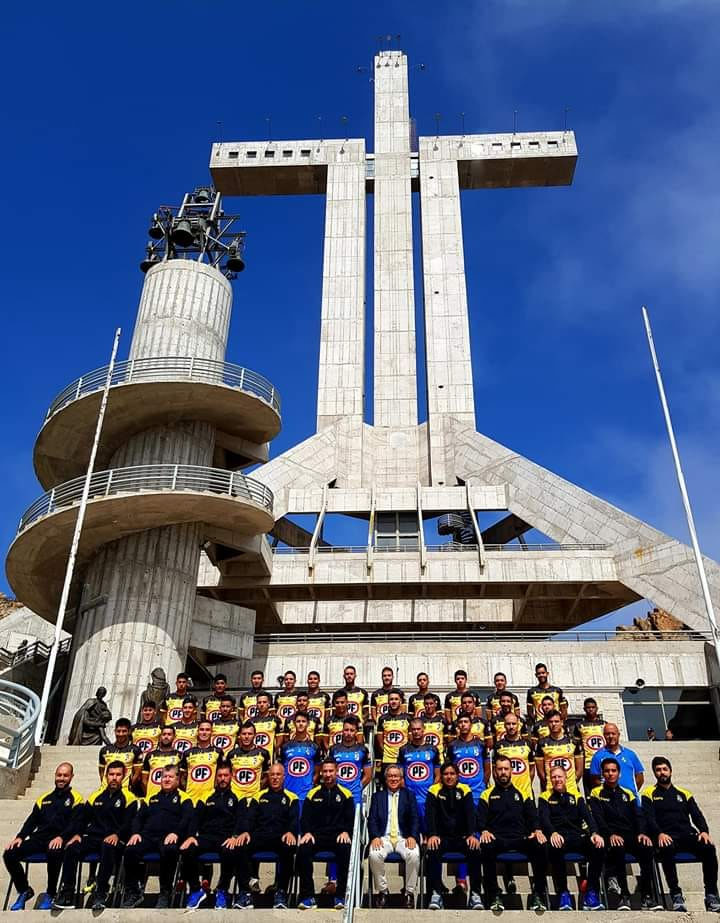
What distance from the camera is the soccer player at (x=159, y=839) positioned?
6559 millimetres

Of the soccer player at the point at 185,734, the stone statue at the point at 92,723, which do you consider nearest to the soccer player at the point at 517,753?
the soccer player at the point at 185,734

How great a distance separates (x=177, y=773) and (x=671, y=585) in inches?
700

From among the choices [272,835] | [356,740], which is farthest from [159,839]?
[356,740]

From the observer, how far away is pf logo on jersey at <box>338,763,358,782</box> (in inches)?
311

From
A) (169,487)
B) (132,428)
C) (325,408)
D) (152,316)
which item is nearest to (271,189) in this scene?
(325,408)

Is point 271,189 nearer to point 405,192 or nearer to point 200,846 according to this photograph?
point 405,192

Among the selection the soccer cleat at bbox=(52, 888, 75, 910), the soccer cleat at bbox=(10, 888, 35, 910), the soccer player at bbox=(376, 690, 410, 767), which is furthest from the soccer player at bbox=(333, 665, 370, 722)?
the soccer cleat at bbox=(10, 888, 35, 910)

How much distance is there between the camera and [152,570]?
58.1ft

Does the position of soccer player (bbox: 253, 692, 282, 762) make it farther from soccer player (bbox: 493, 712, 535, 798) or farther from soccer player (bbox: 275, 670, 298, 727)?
soccer player (bbox: 493, 712, 535, 798)

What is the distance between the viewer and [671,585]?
21.9m

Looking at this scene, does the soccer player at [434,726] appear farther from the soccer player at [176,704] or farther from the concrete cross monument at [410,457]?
the concrete cross monument at [410,457]

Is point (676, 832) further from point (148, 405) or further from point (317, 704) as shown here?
point (148, 405)

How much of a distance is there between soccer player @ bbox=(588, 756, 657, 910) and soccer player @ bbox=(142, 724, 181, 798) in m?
4.13

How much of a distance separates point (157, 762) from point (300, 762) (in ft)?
4.98
